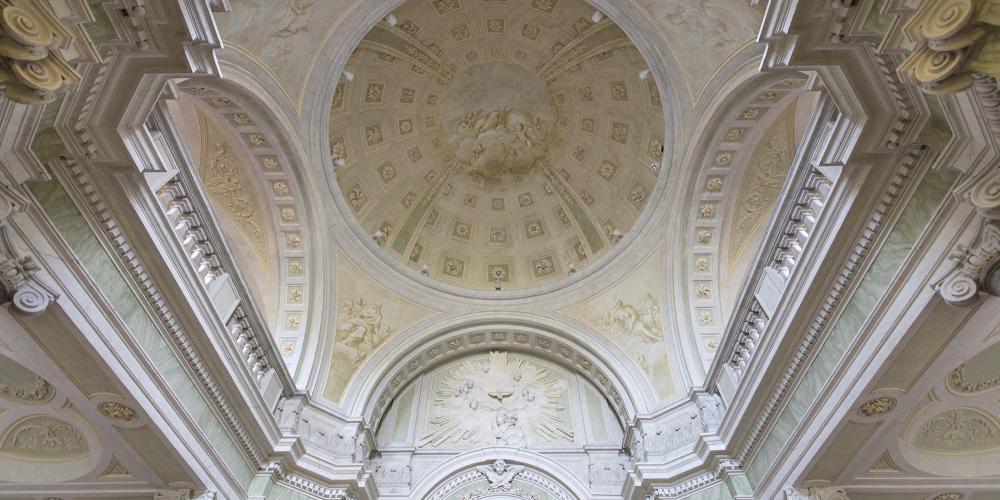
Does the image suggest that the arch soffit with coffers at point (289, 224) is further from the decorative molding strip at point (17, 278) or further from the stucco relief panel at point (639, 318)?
the stucco relief panel at point (639, 318)

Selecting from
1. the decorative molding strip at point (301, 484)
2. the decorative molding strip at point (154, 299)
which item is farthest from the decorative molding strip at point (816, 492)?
the decorative molding strip at point (154, 299)

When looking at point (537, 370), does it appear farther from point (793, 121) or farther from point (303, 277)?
point (793, 121)

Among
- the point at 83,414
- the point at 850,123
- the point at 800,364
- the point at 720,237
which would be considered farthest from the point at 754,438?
the point at 83,414

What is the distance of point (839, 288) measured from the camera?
8.61m

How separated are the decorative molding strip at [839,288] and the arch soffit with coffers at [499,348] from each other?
144 inches

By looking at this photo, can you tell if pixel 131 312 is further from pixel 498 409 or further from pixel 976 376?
pixel 976 376

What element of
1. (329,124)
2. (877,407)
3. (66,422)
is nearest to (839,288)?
(877,407)

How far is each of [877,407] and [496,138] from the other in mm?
12031

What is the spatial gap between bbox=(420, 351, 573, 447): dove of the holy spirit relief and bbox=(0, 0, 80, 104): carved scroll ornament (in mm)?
12570

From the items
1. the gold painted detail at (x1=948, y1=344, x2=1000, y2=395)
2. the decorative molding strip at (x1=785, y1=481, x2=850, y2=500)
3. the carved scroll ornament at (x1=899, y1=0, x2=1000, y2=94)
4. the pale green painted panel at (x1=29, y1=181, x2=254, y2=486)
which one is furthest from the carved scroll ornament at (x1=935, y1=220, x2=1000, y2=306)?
the pale green painted panel at (x1=29, y1=181, x2=254, y2=486)

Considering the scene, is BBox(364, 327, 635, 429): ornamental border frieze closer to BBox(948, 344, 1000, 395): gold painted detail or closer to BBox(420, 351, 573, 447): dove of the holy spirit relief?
BBox(420, 351, 573, 447): dove of the holy spirit relief

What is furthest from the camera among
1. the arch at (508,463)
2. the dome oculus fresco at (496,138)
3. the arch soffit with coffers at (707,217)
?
the dome oculus fresco at (496,138)

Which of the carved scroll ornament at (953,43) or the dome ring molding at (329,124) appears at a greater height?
the dome ring molding at (329,124)

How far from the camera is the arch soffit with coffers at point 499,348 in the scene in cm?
1505
